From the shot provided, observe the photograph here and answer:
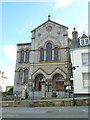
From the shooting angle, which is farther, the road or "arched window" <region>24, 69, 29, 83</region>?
"arched window" <region>24, 69, 29, 83</region>

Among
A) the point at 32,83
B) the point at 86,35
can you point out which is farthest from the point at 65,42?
the point at 32,83

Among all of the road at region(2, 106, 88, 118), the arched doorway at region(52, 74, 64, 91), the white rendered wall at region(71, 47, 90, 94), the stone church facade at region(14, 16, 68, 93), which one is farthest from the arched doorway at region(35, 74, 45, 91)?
the road at region(2, 106, 88, 118)

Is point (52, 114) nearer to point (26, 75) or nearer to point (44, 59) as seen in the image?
point (44, 59)

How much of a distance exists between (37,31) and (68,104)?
22.4 meters

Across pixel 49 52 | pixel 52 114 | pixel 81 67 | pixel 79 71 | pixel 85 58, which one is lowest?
pixel 52 114

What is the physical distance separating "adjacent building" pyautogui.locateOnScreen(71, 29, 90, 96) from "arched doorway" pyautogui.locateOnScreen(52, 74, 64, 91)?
7848mm

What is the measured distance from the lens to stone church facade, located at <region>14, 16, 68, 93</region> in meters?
25.1

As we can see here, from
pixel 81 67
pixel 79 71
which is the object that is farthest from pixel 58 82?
pixel 81 67

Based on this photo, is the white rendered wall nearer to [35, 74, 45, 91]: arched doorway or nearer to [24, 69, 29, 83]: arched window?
[35, 74, 45, 91]: arched doorway

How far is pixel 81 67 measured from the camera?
58.5 feet

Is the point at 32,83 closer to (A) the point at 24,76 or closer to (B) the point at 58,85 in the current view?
(A) the point at 24,76

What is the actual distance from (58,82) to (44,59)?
646cm

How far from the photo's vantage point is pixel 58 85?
25328 mm

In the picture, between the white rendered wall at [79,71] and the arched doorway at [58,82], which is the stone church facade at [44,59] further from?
the white rendered wall at [79,71]
